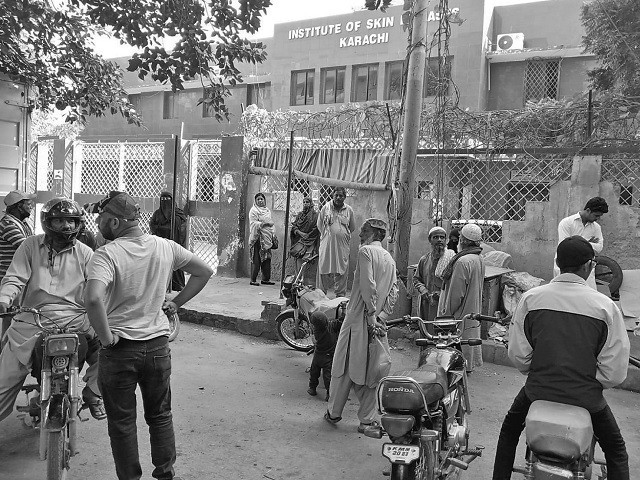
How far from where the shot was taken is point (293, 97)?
2111cm

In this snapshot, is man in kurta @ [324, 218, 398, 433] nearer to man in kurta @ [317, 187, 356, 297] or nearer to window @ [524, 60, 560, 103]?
man in kurta @ [317, 187, 356, 297]

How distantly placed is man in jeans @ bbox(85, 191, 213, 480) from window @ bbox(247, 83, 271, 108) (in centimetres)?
1925

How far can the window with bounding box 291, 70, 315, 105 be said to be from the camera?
20719 millimetres

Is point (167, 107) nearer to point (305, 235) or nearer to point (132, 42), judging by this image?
point (305, 235)

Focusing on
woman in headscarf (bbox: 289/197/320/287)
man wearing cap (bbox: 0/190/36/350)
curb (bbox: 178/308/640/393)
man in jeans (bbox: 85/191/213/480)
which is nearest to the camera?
man in jeans (bbox: 85/191/213/480)

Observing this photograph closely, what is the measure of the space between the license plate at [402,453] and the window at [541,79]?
16.2 metres

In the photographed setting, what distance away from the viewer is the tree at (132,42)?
689cm

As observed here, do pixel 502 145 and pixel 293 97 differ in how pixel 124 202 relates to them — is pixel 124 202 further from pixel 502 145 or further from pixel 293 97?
pixel 293 97

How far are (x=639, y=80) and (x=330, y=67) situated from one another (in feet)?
34.0

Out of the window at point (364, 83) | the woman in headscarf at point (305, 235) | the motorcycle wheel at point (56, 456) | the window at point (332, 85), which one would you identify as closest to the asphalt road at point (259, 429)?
the motorcycle wheel at point (56, 456)

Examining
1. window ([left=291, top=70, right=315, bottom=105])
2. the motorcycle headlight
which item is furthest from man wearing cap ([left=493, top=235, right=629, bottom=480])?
window ([left=291, top=70, right=315, bottom=105])

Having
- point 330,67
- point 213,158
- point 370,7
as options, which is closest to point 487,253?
point 370,7

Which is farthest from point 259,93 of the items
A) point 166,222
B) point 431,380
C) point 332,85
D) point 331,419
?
point 431,380

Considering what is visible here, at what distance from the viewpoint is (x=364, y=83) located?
19.9 meters
